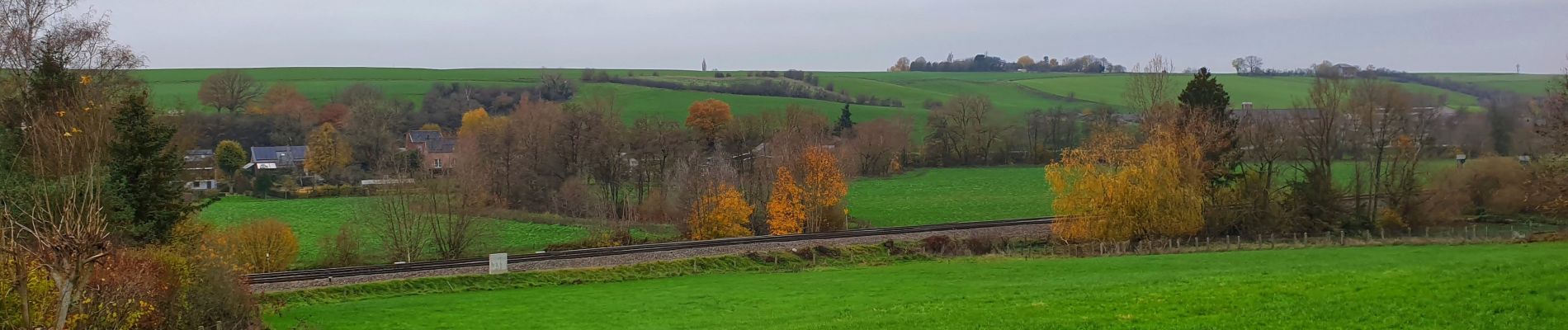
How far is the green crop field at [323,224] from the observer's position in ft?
158

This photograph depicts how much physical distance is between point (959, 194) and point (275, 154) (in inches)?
2470

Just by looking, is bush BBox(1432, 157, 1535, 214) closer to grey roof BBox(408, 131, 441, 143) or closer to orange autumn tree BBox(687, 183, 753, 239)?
orange autumn tree BBox(687, 183, 753, 239)

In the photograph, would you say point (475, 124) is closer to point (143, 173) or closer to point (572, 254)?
point (572, 254)

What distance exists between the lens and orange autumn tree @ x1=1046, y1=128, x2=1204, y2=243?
4269 centimetres

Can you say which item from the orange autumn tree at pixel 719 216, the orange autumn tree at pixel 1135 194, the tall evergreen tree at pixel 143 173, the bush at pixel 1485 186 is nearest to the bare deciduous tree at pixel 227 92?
the orange autumn tree at pixel 719 216

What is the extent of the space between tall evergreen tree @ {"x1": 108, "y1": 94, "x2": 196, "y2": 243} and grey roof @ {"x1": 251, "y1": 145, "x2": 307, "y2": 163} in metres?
70.2

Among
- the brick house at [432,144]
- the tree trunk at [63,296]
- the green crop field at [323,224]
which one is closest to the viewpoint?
the tree trunk at [63,296]

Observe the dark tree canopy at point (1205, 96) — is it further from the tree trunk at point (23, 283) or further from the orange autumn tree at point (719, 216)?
the tree trunk at point (23, 283)

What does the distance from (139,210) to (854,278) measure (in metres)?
19.2

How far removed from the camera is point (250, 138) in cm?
9700

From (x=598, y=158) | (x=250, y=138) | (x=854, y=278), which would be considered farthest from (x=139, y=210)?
(x=250, y=138)

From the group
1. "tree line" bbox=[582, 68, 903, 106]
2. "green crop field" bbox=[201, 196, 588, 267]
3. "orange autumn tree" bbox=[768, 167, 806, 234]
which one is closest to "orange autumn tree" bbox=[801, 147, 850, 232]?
"orange autumn tree" bbox=[768, 167, 806, 234]

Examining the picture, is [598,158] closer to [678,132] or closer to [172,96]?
[678,132]

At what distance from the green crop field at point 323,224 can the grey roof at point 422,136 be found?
89.2ft
